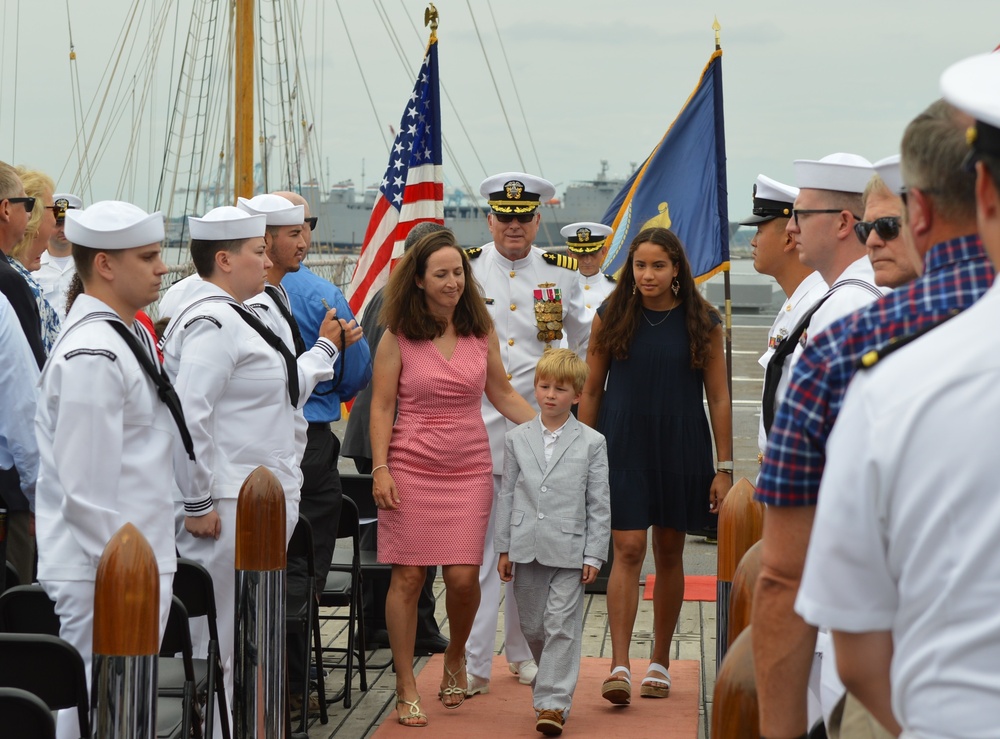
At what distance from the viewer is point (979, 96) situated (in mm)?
1646

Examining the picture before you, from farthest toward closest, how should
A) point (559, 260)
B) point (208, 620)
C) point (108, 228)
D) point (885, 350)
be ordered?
point (559, 260) → point (208, 620) → point (108, 228) → point (885, 350)

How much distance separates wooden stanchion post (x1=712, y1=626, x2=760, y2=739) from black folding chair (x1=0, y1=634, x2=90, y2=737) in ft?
5.66

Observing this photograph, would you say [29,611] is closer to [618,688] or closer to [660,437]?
[618,688]

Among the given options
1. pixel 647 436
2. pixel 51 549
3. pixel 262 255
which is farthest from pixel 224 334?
pixel 647 436

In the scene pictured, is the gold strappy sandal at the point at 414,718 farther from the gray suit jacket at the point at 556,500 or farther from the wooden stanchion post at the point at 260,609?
the wooden stanchion post at the point at 260,609

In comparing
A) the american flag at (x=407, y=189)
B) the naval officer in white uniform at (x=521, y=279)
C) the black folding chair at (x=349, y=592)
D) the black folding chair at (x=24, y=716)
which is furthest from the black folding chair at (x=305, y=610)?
the american flag at (x=407, y=189)

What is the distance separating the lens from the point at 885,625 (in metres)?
1.75

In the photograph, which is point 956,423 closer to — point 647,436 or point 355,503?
point 647,436

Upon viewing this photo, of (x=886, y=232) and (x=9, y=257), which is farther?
(x=9, y=257)

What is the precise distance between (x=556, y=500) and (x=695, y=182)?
3072mm

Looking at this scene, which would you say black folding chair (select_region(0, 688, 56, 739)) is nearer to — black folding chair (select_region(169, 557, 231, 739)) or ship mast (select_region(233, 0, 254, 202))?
black folding chair (select_region(169, 557, 231, 739))

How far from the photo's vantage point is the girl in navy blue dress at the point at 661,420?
608cm

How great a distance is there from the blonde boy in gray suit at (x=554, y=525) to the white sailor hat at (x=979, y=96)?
400cm

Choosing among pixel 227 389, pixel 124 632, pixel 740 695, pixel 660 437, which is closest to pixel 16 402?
pixel 227 389
